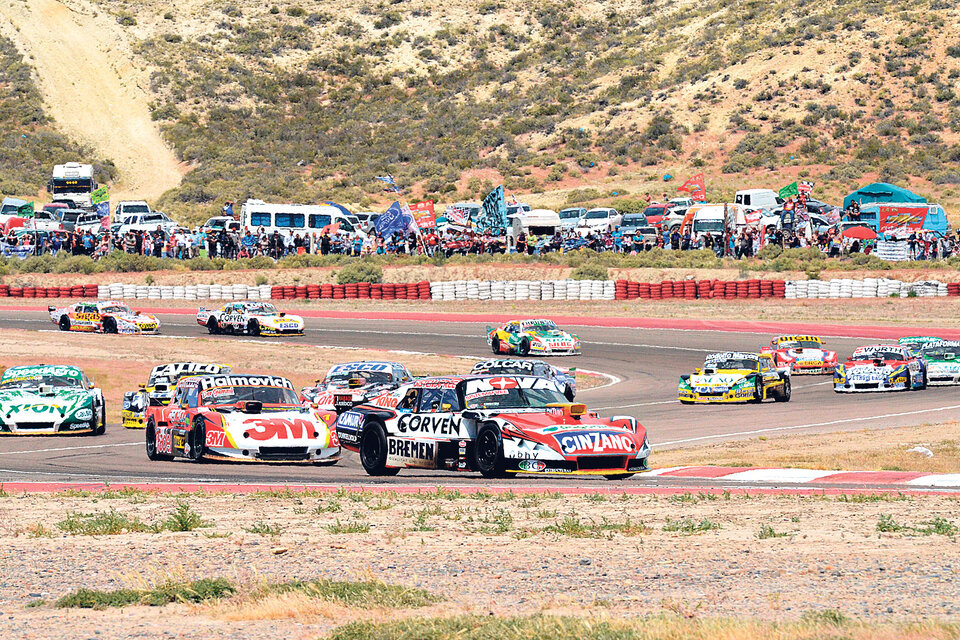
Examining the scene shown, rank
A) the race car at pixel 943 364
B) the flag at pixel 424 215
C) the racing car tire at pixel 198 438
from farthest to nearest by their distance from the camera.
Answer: the flag at pixel 424 215 < the race car at pixel 943 364 < the racing car tire at pixel 198 438

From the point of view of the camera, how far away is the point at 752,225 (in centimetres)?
5381

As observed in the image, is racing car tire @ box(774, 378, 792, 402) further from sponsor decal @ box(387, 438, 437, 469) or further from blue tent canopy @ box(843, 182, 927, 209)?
blue tent canopy @ box(843, 182, 927, 209)

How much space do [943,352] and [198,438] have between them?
20480 millimetres

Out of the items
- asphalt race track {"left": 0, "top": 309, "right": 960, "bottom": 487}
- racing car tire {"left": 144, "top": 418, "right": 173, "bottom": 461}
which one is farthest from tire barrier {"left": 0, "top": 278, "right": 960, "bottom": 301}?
racing car tire {"left": 144, "top": 418, "right": 173, "bottom": 461}

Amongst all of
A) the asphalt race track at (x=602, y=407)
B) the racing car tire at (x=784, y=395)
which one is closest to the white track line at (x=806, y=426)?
the asphalt race track at (x=602, y=407)

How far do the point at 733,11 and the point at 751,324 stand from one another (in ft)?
217

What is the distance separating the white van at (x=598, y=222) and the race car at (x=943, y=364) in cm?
Result: 2682

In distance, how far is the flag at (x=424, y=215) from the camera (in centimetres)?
5638

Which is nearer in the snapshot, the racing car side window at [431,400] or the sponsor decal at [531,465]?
the sponsor decal at [531,465]

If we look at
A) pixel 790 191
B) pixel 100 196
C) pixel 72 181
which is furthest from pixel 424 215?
pixel 72 181

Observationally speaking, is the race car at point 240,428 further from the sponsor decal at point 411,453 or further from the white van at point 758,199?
the white van at point 758,199

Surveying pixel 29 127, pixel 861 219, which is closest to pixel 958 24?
pixel 861 219

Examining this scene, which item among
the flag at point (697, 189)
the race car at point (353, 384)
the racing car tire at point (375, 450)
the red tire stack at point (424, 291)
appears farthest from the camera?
the flag at point (697, 189)

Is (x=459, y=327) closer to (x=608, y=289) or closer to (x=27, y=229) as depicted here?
(x=608, y=289)
